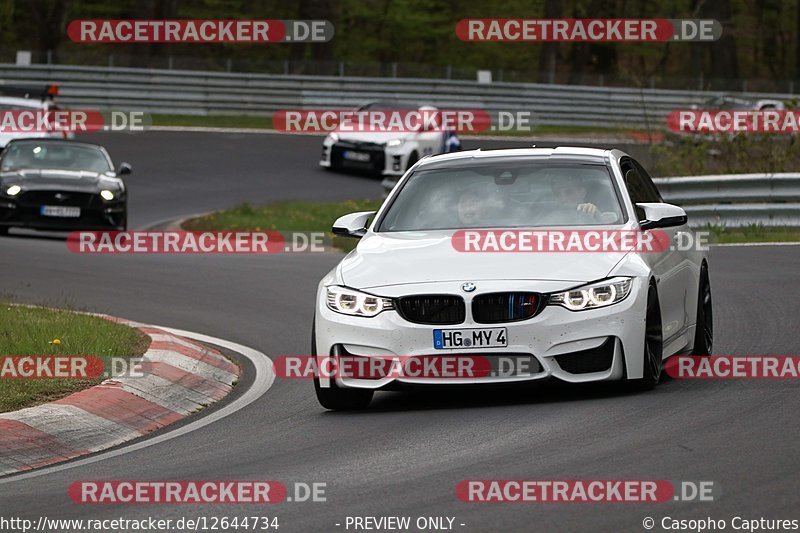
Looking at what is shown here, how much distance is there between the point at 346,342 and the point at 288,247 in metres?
13.4

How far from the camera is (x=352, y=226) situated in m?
10.5

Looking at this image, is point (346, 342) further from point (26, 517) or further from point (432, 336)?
point (26, 517)

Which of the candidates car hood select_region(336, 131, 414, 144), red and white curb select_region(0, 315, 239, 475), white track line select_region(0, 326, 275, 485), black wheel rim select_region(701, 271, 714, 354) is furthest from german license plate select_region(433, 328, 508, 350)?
car hood select_region(336, 131, 414, 144)

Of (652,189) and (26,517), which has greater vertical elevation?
(652,189)

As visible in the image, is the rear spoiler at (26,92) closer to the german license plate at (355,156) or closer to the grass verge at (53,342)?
the german license plate at (355,156)

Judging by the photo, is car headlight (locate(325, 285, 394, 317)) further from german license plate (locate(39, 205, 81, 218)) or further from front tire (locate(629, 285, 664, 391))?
german license plate (locate(39, 205, 81, 218))

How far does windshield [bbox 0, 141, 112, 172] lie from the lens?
24891mm

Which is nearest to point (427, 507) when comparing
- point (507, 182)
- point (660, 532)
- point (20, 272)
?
point (660, 532)

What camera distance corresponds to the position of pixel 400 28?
2879 inches

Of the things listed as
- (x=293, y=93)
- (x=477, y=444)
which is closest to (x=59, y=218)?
(x=477, y=444)

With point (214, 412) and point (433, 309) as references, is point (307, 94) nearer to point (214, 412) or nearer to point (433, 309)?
point (214, 412)

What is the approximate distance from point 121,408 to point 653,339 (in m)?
3.11

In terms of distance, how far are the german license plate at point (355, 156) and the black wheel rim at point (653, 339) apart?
84.5 ft

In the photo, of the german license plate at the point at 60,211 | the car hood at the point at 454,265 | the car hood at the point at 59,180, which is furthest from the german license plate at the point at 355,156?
the car hood at the point at 454,265
